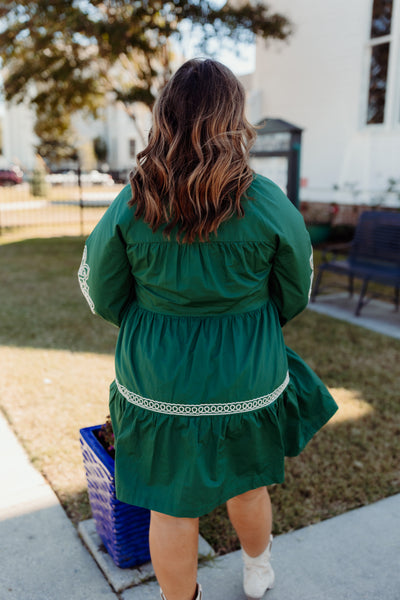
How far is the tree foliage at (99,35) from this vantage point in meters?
8.86

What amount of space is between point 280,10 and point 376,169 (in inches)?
168

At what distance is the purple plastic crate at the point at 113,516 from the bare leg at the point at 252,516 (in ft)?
1.51

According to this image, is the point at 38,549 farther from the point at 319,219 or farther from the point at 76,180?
the point at 76,180

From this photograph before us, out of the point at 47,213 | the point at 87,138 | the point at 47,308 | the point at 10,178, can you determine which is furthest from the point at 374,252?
the point at 87,138

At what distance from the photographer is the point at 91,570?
2.20 metres

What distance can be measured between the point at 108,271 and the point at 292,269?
580 mm

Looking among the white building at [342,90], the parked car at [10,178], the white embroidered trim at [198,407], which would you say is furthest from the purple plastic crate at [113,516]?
the parked car at [10,178]

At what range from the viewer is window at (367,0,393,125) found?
956 cm

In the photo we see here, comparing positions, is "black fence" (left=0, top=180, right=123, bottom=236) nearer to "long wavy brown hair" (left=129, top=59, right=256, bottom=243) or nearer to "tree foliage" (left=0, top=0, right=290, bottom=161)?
"tree foliage" (left=0, top=0, right=290, bottom=161)

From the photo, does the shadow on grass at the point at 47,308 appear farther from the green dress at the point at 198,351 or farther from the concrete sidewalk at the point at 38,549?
the green dress at the point at 198,351

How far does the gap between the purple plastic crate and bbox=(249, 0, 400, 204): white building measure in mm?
8480

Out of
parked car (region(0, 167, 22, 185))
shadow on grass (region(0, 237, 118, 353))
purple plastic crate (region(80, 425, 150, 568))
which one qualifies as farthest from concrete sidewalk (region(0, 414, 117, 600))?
parked car (region(0, 167, 22, 185))

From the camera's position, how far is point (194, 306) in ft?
5.28

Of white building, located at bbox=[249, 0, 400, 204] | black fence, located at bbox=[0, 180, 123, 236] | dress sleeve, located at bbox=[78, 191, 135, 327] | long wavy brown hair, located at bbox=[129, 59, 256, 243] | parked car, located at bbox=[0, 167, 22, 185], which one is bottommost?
black fence, located at bbox=[0, 180, 123, 236]
